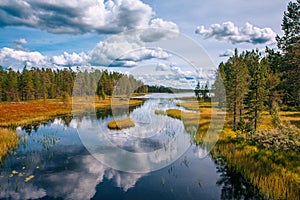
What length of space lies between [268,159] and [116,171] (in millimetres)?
13540

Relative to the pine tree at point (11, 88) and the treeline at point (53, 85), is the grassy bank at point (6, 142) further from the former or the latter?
the pine tree at point (11, 88)

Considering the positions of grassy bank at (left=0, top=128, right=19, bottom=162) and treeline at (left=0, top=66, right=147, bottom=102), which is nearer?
grassy bank at (left=0, top=128, right=19, bottom=162)

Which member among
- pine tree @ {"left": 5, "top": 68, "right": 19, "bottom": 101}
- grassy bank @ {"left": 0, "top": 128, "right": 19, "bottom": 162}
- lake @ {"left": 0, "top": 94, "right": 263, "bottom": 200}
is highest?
pine tree @ {"left": 5, "top": 68, "right": 19, "bottom": 101}

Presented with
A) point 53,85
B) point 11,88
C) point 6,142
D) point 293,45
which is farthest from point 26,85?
point 293,45

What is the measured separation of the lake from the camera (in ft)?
55.1

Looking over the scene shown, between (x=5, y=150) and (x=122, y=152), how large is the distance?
42.4ft

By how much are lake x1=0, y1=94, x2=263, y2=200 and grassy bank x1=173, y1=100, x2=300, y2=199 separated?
3.14ft

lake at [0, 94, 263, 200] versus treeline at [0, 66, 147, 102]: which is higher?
treeline at [0, 66, 147, 102]

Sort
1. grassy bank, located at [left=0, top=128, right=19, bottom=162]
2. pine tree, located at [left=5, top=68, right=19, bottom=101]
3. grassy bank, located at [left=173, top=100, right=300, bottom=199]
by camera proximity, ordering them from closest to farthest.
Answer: grassy bank, located at [left=173, top=100, right=300, bottom=199]
grassy bank, located at [left=0, top=128, right=19, bottom=162]
pine tree, located at [left=5, top=68, right=19, bottom=101]

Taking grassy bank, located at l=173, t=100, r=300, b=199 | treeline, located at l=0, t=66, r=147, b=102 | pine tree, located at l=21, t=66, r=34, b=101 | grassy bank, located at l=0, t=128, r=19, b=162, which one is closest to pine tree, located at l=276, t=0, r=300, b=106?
grassy bank, located at l=173, t=100, r=300, b=199

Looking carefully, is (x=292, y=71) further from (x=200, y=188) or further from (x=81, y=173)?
(x=81, y=173)

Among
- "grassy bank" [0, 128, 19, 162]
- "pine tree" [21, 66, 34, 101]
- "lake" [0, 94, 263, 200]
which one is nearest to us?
"lake" [0, 94, 263, 200]

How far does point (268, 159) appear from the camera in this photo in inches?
784

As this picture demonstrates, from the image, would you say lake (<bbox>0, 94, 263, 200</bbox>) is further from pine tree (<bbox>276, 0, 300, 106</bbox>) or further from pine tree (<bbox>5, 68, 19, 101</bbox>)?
pine tree (<bbox>5, 68, 19, 101</bbox>)
